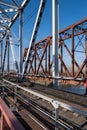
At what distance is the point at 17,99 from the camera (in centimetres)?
659

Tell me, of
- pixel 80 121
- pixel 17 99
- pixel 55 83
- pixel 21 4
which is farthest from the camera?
pixel 21 4

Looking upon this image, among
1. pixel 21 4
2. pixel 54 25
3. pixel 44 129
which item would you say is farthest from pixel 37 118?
pixel 21 4

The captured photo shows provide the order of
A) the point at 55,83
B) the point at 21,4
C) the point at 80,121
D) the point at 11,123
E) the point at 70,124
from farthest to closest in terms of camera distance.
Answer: the point at 21,4 → the point at 55,83 → the point at 80,121 → the point at 70,124 → the point at 11,123

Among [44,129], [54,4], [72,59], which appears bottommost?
[44,129]

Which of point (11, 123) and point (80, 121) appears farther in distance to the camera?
point (80, 121)

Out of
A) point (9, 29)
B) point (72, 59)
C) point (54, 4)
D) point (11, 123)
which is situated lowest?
point (11, 123)

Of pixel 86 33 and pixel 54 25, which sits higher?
pixel 86 33

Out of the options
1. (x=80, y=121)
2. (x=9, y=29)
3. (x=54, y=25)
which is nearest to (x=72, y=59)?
(x=9, y=29)

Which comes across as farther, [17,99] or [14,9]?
[14,9]

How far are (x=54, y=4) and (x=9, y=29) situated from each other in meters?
16.2

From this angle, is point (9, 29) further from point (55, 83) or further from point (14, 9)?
point (55, 83)

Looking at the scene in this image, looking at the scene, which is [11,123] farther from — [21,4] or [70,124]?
[21,4]

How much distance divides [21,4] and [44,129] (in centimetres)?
1915

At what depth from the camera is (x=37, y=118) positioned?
4805 mm
